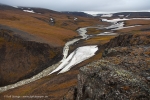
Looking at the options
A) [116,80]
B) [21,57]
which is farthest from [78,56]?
[116,80]

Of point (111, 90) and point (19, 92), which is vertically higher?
point (111, 90)

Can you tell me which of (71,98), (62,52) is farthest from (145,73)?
(62,52)

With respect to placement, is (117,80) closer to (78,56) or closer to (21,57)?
(78,56)

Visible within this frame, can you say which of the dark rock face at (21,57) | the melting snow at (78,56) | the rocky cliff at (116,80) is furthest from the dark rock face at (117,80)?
the dark rock face at (21,57)

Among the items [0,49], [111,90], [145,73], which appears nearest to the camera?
[111,90]

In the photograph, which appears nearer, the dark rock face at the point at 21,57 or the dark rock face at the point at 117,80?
the dark rock face at the point at 117,80

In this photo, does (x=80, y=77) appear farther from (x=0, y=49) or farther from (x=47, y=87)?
(x=0, y=49)

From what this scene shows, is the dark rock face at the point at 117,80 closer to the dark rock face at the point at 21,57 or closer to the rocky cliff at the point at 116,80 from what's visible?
the rocky cliff at the point at 116,80
